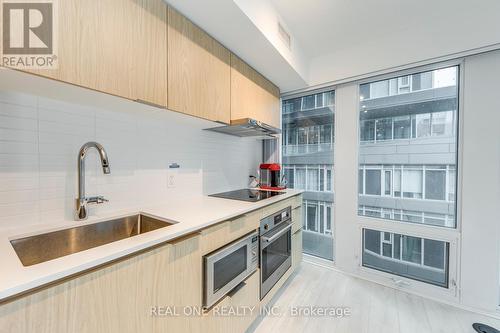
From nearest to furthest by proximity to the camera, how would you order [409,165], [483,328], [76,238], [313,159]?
1. [76,238]
2. [483,328]
3. [409,165]
4. [313,159]

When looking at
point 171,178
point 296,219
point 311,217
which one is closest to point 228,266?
point 171,178

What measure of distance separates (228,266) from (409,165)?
1.96 metres

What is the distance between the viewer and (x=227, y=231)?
4.00 ft

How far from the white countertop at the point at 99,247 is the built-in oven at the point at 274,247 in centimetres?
26

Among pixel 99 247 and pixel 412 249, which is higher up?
pixel 99 247

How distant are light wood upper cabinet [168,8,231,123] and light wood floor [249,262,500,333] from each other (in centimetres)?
167

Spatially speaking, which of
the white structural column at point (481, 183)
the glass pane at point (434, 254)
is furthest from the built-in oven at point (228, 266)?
the white structural column at point (481, 183)

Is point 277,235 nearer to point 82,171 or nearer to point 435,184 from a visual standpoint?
point 82,171

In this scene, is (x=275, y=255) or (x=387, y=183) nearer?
(x=275, y=255)

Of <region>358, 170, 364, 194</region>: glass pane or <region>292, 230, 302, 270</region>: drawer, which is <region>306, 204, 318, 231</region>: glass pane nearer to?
<region>292, 230, 302, 270</region>: drawer

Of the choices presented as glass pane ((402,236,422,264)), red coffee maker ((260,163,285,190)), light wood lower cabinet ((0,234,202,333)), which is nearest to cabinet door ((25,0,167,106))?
light wood lower cabinet ((0,234,202,333))

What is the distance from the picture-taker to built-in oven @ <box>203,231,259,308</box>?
42.5 inches

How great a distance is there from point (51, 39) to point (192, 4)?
74 centimetres

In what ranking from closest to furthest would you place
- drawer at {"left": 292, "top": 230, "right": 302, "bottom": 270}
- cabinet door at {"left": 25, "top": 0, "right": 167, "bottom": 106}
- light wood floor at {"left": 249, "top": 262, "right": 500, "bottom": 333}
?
cabinet door at {"left": 25, "top": 0, "right": 167, "bottom": 106} → light wood floor at {"left": 249, "top": 262, "right": 500, "bottom": 333} → drawer at {"left": 292, "top": 230, "right": 302, "bottom": 270}
